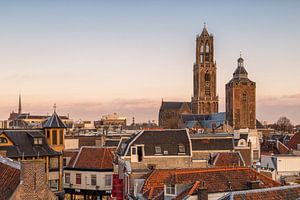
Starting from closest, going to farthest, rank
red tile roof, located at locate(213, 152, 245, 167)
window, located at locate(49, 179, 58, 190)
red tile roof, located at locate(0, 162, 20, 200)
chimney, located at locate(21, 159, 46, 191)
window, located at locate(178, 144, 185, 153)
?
1. chimney, located at locate(21, 159, 46, 191)
2. red tile roof, located at locate(0, 162, 20, 200)
3. red tile roof, located at locate(213, 152, 245, 167)
4. window, located at locate(178, 144, 185, 153)
5. window, located at locate(49, 179, 58, 190)

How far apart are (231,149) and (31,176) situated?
109 feet

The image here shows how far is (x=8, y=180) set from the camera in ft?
77.9

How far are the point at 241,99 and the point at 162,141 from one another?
8583 centimetres

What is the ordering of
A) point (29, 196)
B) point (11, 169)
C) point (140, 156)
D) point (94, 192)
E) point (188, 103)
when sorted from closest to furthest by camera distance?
1. point (29, 196)
2. point (11, 169)
3. point (140, 156)
4. point (94, 192)
5. point (188, 103)

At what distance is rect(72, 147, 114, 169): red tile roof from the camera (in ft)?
172

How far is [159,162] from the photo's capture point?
153 feet

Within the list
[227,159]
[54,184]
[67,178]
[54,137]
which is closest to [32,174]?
[227,159]

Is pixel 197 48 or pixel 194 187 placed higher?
pixel 197 48

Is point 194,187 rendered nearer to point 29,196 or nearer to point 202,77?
point 29,196

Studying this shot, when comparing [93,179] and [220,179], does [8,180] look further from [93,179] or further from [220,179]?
[93,179]

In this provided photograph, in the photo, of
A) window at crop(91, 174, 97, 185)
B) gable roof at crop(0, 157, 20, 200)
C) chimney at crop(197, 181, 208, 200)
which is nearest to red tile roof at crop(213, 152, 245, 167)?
window at crop(91, 174, 97, 185)

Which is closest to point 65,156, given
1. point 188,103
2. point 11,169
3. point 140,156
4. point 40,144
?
point 40,144

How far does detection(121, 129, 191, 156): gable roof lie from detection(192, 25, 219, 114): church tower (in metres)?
110

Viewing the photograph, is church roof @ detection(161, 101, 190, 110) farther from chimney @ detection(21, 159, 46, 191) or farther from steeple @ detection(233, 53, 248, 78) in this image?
chimney @ detection(21, 159, 46, 191)
